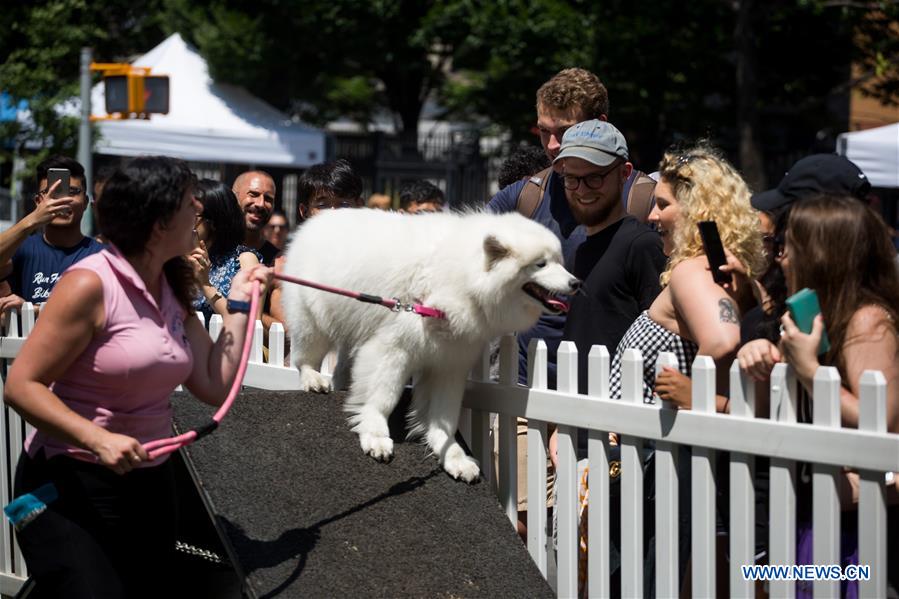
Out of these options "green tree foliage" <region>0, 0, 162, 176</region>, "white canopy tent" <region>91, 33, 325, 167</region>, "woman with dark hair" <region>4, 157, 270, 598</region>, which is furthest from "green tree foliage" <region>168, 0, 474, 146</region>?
"woman with dark hair" <region>4, 157, 270, 598</region>

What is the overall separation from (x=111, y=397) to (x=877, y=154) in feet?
35.6

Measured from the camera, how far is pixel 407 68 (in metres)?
25.6

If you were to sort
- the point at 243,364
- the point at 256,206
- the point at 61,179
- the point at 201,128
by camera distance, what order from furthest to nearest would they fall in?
1. the point at 201,128
2. the point at 256,206
3. the point at 61,179
4. the point at 243,364

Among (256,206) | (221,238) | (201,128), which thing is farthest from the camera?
(201,128)

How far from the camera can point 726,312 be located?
139 inches

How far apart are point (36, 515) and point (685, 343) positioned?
2290 mm

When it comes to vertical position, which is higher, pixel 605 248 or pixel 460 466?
pixel 605 248

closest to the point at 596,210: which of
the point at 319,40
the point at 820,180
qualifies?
the point at 820,180

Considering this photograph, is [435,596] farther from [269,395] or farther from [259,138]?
[259,138]

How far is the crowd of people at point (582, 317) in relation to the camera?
3.03 meters

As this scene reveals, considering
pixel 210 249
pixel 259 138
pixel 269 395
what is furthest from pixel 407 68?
pixel 269 395

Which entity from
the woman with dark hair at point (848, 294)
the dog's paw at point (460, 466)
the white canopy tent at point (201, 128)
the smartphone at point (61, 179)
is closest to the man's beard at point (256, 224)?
the smartphone at point (61, 179)

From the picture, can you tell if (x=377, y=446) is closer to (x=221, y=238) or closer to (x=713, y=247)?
(x=713, y=247)

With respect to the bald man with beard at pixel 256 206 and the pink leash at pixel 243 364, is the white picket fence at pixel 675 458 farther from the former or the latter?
the bald man with beard at pixel 256 206
